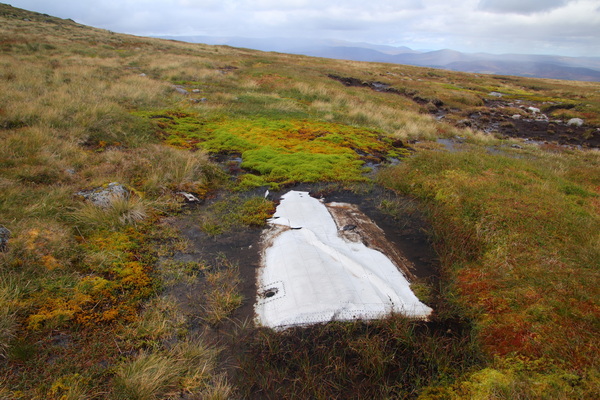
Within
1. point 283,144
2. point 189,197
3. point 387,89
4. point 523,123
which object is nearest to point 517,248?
point 189,197

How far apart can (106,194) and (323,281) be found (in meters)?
6.13

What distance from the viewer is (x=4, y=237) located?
5355 millimetres

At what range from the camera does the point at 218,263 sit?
6.54m

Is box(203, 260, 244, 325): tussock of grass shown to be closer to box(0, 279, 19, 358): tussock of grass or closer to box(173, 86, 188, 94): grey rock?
box(0, 279, 19, 358): tussock of grass

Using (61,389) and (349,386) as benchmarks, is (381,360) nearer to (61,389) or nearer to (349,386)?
(349,386)

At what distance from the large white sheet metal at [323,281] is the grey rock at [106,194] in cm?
406

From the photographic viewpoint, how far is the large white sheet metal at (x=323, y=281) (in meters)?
5.28

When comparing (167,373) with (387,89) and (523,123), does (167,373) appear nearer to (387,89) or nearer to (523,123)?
(523,123)

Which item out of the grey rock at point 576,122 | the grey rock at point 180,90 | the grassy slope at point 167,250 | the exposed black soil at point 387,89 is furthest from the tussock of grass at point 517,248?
the exposed black soil at point 387,89

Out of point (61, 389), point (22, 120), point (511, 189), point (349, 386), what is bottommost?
point (349, 386)

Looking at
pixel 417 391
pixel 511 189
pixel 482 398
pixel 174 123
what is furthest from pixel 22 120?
pixel 511 189

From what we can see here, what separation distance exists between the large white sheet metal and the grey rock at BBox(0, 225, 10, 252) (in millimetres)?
4671

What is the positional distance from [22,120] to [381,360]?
1429 cm

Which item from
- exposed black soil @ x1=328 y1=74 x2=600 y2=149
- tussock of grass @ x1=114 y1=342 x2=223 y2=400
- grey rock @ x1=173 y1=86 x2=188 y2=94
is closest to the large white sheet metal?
tussock of grass @ x1=114 y1=342 x2=223 y2=400
